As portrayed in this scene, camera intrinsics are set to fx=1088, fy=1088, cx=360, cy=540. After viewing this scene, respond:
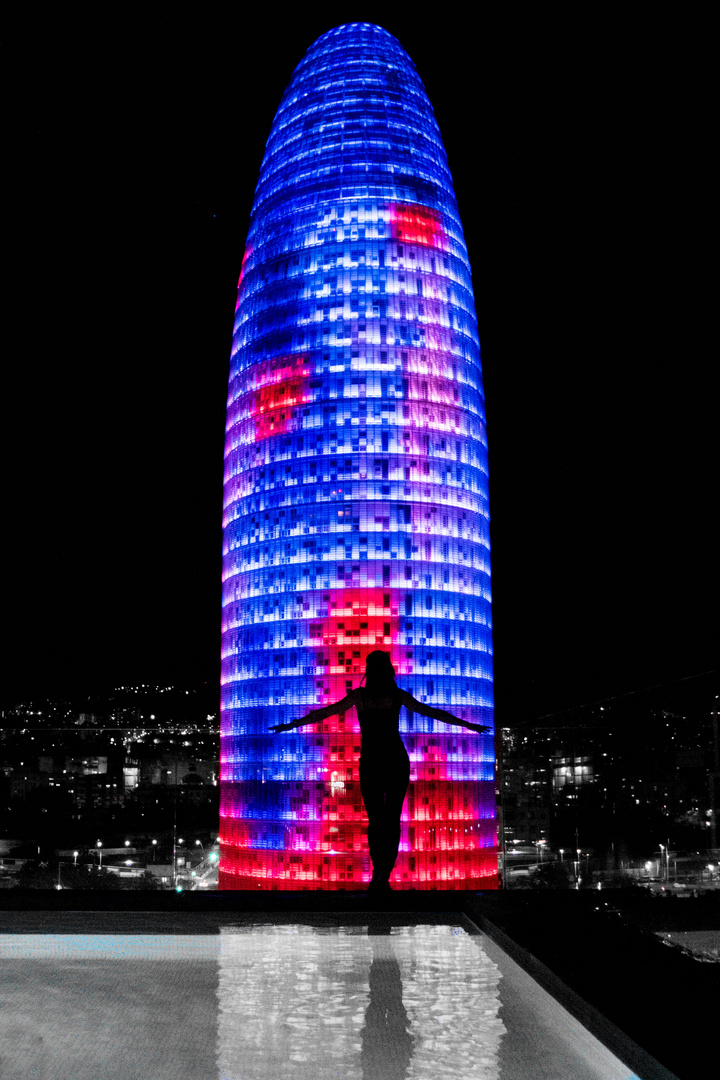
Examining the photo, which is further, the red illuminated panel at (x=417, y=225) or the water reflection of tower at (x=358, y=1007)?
the red illuminated panel at (x=417, y=225)

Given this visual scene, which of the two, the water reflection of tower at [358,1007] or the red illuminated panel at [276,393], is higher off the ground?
the red illuminated panel at [276,393]

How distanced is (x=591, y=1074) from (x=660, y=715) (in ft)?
50.4

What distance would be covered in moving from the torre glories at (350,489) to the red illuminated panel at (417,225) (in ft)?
0.49

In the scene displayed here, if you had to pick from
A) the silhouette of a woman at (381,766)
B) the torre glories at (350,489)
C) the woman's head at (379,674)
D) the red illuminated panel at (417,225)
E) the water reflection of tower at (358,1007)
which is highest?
the red illuminated panel at (417,225)

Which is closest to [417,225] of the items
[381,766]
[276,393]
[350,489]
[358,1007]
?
[276,393]

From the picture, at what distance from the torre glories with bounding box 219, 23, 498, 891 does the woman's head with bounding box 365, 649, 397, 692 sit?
73010 millimetres

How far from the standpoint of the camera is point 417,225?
92625 mm

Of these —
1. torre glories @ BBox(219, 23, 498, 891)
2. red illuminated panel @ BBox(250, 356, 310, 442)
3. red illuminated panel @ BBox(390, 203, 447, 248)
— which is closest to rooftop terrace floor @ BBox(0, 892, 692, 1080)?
torre glories @ BBox(219, 23, 498, 891)

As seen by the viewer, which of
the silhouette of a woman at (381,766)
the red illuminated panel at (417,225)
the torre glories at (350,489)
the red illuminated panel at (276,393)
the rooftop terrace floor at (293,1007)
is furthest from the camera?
the red illuminated panel at (417,225)

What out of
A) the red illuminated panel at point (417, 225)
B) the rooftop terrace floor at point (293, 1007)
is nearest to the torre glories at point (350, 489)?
the red illuminated panel at point (417, 225)

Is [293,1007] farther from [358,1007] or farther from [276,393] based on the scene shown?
[276,393]

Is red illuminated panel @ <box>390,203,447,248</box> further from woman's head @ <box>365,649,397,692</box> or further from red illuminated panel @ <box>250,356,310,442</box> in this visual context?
woman's head @ <box>365,649,397,692</box>

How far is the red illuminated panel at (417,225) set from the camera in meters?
92.7

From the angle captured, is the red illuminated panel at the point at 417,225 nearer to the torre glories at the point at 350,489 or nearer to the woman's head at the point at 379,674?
the torre glories at the point at 350,489
